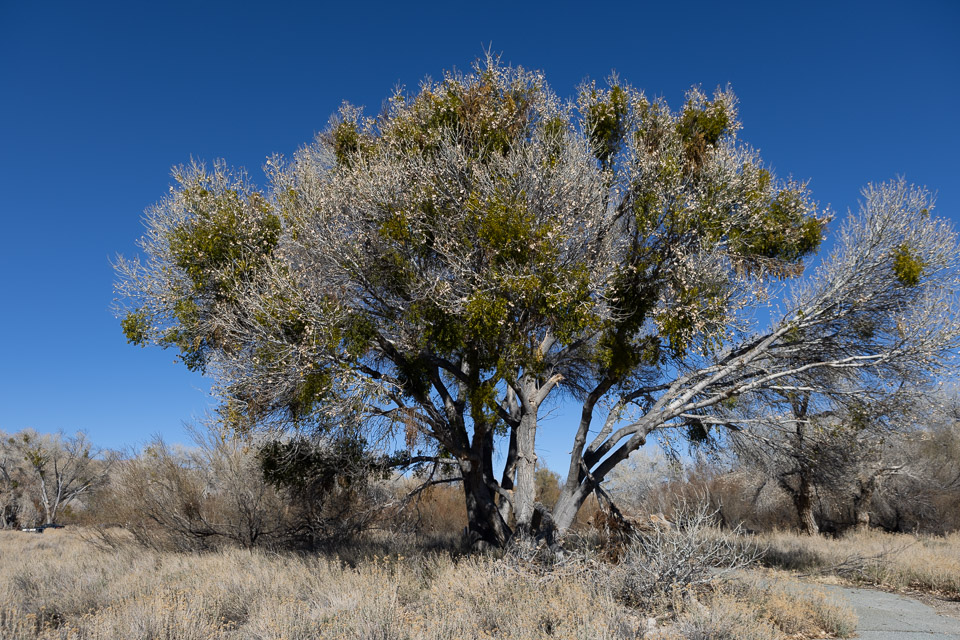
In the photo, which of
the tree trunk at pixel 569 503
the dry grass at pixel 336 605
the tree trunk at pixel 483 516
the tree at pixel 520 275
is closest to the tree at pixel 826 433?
the tree at pixel 520 275

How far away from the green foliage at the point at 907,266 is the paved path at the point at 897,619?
5.61 meters

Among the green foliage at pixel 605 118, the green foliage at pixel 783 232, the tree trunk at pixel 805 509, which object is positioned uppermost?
the green foliage at pixel 605 118

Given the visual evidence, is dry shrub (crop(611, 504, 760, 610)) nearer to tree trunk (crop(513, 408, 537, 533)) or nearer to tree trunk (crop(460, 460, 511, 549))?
tree trunk (crop(513, 408, 537, 533))

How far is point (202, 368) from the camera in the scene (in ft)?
41.1

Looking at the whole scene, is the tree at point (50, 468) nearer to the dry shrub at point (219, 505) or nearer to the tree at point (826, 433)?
the dry shrub at point (219, 505)

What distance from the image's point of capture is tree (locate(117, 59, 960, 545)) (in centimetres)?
978

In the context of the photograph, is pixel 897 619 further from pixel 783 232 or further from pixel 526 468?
pixel 783 232

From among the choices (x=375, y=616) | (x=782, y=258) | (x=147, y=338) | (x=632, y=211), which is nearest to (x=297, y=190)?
(x=147, y=338)

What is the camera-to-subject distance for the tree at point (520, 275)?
32.1ft

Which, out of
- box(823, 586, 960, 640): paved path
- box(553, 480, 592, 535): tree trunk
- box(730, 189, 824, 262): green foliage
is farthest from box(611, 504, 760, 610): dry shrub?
box(730, 189, 824, 262): green foliage

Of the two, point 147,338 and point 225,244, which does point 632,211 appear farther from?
point 147,338

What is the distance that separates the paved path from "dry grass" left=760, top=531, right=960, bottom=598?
1.13 metres

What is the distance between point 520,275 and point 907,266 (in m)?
7.25

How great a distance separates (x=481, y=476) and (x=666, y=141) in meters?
7.79
